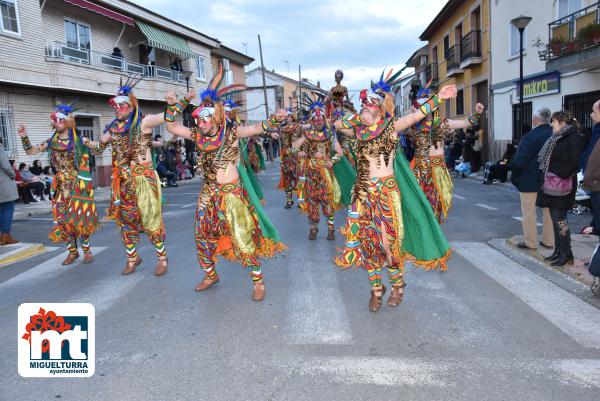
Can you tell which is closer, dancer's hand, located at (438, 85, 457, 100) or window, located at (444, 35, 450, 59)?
dancer's hand, located at (438, 85, 457, 100)

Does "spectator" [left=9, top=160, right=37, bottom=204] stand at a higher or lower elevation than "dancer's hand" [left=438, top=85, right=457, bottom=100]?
lower

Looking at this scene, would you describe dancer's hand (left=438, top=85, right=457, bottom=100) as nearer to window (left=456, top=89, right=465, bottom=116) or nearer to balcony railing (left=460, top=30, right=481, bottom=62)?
balcony railing (left=460, top=30, right=481, bottom=62)

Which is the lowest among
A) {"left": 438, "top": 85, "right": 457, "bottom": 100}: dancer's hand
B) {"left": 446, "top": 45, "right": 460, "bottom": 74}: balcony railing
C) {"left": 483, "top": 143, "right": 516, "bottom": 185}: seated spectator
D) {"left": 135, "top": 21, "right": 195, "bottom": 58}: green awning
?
{"left": 483, "top": 143, "right": 516, "bottom": 185}: seated spectator

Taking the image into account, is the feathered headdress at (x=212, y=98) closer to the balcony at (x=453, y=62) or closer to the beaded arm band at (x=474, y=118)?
the beaded arm band at (x=474, y=118)

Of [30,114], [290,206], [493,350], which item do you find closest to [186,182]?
[30,114]


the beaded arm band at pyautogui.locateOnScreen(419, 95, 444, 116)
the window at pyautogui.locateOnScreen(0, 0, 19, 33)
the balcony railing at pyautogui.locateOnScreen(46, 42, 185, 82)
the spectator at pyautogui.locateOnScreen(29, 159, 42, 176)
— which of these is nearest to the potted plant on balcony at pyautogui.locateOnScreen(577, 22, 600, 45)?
the beaded arm band at pyautogui.locateOnScreen(419, 95, 444, 116)

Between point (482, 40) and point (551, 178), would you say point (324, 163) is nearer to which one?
point (551, 178)

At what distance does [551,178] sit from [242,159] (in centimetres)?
375

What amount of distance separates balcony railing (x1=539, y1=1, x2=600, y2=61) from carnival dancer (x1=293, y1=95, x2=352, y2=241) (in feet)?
30.2

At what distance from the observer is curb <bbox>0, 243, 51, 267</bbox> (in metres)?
6.96

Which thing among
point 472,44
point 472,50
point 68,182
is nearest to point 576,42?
point 472,50

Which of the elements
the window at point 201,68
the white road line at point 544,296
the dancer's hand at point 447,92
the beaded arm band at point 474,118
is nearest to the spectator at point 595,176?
the white road line at point 544,296

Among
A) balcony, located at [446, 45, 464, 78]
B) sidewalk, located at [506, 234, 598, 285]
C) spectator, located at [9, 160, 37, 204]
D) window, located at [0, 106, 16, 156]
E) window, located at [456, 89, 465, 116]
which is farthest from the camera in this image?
window, located at [456, 89, 465, 116]

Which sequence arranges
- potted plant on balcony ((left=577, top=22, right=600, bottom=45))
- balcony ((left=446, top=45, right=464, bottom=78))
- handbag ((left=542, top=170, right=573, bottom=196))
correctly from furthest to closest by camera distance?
1. balcony ((left=446, top=45, right=464, bottom=78))
2. potted plant on balcony ((left=577, top=22, right=600, bottom=45))
3. handbag ((left=542, top=170, right=573, bottom=196))
